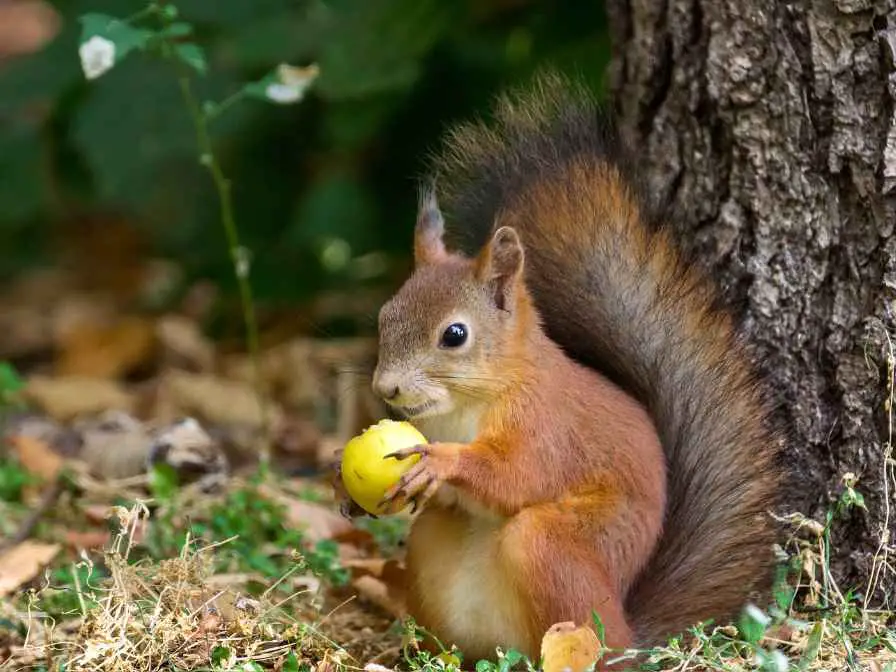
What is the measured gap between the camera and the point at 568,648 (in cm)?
207

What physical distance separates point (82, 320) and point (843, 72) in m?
3.70

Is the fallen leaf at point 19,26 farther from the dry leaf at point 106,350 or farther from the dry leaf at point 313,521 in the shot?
the dry leaf at point 313,521

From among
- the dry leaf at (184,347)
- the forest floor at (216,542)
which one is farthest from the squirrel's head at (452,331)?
the dry leaf at (184,347)

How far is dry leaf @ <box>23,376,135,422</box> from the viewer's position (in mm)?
4094

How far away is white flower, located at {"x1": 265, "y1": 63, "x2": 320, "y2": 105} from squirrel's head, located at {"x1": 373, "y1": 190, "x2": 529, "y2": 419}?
30.2 inches

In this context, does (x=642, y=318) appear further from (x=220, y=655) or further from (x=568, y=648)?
(x=220, y=655)

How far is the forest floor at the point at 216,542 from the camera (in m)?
2.17

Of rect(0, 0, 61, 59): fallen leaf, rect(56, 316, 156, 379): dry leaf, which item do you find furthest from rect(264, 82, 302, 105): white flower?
rect(0, 0, 61, 59): fallen leaf

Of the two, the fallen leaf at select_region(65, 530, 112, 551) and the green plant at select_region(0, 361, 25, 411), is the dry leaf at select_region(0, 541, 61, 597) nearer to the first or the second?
the fallen leaf at select_region(65, 530, 112, 551)

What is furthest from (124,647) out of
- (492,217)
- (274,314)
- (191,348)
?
(274,314)

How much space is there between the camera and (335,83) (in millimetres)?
3371

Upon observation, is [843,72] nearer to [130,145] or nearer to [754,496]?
[754,496]

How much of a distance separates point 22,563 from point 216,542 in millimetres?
483

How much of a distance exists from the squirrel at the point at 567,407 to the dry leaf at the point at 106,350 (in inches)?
94.2
